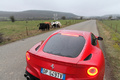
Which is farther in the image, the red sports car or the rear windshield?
the rear windshield

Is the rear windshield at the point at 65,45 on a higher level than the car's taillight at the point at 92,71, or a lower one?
higher

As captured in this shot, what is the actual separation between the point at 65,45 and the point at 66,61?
0.58 meters

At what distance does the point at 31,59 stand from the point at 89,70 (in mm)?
1264

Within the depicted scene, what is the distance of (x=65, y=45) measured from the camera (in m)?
2.30

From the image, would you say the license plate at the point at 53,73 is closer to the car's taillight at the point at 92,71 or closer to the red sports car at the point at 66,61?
the red sports car at the point at 66,61

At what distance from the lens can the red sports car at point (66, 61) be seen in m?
1.74

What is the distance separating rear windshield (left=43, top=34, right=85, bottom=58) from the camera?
2102mm

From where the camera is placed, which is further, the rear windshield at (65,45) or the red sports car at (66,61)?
the rear windshield at (65,45)

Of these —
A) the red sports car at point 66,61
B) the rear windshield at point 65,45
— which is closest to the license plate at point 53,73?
the red sports car at point 66,61

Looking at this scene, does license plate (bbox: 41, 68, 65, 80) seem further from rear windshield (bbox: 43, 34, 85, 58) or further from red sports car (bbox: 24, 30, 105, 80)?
rear windshield (bbox: 43, 34, 85, 58)

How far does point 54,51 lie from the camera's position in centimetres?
221

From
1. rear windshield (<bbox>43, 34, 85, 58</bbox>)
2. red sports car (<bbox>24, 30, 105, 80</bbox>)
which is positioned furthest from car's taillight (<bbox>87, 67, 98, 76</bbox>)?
rear windshield (<bbox>43, 34, 85, 58</bbox>)

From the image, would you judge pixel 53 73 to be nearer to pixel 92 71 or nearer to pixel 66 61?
pixel 66 61

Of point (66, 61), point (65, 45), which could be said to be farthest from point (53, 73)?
point (65, 45)
